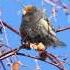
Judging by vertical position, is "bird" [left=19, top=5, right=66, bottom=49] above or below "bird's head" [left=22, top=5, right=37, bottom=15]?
below

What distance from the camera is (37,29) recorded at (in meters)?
0.51

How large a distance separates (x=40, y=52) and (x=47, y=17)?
104mm

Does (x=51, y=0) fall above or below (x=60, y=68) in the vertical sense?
above

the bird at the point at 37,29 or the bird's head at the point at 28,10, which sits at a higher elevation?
the bird's head at the point at 28,10

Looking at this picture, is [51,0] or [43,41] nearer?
[51,0]

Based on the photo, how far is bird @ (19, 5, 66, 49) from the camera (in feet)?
1.63

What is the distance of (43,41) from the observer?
20.7 inches

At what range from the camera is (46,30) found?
52 centimetres

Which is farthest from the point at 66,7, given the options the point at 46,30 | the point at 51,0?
the point at 46,30

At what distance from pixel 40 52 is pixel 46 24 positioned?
0.11m

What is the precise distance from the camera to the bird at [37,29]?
50 centimetres

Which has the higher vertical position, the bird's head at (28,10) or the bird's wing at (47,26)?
the bird's head at (28,10)

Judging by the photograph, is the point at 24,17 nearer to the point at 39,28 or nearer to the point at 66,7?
the point at 39,28

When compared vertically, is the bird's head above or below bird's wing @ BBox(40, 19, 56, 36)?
above
